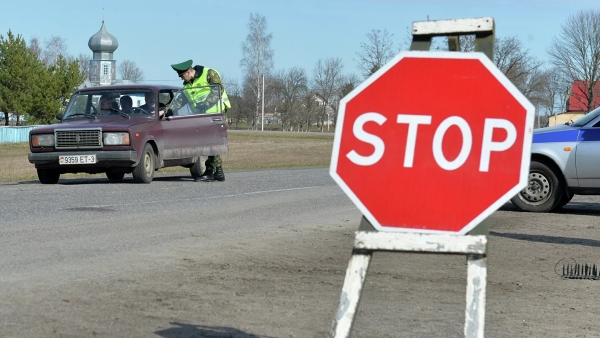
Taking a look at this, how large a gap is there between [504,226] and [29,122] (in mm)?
74084

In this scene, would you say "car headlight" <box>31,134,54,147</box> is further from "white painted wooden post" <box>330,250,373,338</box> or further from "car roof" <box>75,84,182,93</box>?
"white painted wooden post" <box>330,250,373,338</box>

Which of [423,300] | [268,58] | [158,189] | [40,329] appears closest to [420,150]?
[40,329]

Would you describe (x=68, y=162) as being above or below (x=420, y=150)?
below

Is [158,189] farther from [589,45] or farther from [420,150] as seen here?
[589,45]

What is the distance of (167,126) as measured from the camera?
665 inches

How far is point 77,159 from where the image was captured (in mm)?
15797

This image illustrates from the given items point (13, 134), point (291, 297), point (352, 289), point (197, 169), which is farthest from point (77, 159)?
point (13, 134)

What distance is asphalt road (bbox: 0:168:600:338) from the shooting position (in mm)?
5418

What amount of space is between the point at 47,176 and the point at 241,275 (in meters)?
10.3

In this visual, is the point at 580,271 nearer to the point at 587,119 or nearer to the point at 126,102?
the point at 587,119

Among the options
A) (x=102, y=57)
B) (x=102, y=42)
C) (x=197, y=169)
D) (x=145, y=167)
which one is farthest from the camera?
(x=102, y=57)

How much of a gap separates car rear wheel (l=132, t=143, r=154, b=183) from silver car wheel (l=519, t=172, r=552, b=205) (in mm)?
6401

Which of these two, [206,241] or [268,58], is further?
[268,58]

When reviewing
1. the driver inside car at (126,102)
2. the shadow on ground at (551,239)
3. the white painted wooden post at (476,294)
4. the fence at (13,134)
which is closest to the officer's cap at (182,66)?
the driver inside car at (126,102)
